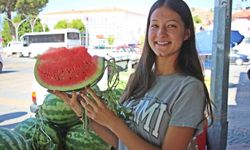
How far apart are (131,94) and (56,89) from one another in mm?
418

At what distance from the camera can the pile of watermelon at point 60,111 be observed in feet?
4.32

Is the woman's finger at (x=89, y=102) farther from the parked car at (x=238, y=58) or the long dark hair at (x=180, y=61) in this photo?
the parked car at (x=238, y=58)

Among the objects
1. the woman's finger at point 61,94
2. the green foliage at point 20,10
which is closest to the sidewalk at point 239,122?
the woman's finger at point 61,94

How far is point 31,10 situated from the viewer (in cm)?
3186

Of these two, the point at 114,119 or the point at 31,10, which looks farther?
the point at 31,10

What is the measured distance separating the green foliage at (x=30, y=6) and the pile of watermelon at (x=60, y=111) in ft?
88.6

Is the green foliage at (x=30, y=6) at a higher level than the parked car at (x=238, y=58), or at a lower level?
higher

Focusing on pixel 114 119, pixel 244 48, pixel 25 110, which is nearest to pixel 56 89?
pixel 114 119

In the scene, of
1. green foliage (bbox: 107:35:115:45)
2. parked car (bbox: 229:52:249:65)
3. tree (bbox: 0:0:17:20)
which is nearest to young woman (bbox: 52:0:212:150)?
parked car (bbox: 229:52:249:65)

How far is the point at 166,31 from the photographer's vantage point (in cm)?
142

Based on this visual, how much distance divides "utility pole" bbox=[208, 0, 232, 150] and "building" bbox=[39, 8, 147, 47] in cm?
4012

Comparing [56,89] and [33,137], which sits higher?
[56,89]

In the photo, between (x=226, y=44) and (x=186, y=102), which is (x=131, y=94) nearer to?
(x=186, y=102)

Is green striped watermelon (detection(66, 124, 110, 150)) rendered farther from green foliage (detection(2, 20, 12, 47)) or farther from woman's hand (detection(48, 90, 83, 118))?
green foliage (detection(2, 20, 12, 47))
